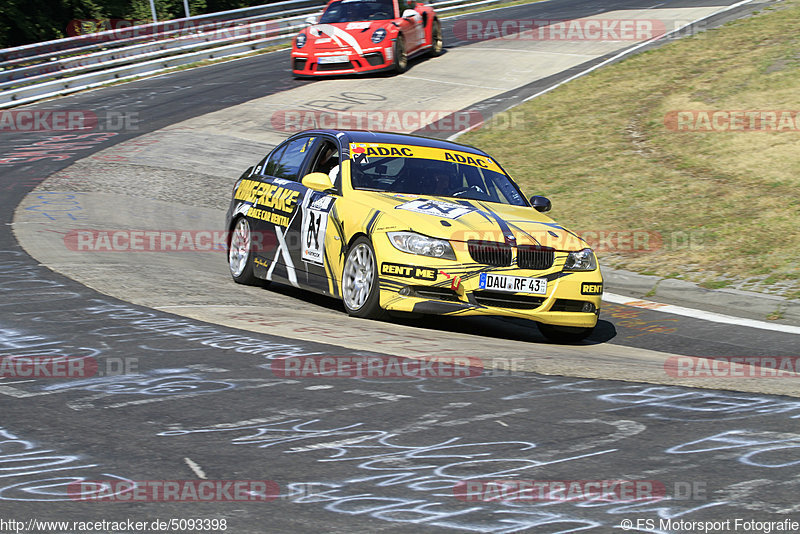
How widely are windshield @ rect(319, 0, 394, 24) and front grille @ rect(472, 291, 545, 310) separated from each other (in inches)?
630

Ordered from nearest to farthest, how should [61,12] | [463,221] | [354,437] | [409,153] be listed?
[354,437]
[463,221]
[409,153]
[61,12]

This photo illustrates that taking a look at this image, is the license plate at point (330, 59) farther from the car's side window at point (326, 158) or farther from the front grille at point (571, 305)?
the front grille at point (571, 305)

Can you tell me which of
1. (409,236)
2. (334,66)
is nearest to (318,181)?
(409,236)

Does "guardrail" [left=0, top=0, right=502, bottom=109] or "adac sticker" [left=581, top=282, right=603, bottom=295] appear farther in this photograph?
"guardrail" [left=0, top=0, right=502, bottom=109]

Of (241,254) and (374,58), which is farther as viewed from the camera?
(374,58)

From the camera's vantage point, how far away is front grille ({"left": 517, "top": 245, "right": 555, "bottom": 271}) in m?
7.71

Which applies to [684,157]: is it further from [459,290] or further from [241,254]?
[459,290]

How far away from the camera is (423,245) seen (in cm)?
767

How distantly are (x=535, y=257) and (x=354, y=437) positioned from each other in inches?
133

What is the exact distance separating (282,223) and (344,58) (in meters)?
13.7

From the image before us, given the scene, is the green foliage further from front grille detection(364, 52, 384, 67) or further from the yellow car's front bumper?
the yellow car's front bumper

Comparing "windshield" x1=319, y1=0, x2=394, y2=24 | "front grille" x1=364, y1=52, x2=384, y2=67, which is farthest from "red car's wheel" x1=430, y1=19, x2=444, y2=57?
"front grille" x1=364, y1=52, x2=384, y2=67

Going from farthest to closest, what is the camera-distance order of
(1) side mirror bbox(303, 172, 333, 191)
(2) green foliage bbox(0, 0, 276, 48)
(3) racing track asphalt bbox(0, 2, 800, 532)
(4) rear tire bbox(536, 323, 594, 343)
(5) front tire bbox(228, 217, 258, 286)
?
(2) green foliage bbox(0, 0, 276, 48) < (5) front tire bbox(228, 217, 258, 286) < (1) side mirror bbox(303, 172, 333, 191) < (4) rear tire bbox(536, 323, 594, 343) < (3) racing track asphalt bbox(0, 2, 800, 532)

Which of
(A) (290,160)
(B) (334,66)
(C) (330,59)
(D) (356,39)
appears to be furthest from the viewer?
(B) (334,66)
